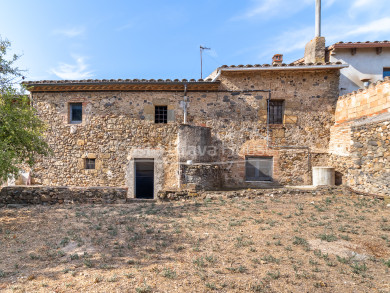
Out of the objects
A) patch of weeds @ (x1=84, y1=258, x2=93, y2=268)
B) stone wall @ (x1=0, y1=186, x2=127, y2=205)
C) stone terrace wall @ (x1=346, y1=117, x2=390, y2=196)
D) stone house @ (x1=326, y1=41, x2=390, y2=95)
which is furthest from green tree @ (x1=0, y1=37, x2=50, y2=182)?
stone house @ (x1=326, y1=41, x2=390, y2=95)

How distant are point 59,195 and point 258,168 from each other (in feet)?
25.1

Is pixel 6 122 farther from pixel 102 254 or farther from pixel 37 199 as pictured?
pixel 102 254

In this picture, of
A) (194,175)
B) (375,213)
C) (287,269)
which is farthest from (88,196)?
(375,213)

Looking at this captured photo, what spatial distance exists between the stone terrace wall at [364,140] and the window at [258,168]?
8.19 ft

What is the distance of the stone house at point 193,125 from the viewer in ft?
30.8

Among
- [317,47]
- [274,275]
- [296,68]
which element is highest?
[317,47]

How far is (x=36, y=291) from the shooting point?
2.89 metres

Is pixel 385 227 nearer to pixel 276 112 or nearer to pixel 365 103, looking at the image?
pixel 365 103

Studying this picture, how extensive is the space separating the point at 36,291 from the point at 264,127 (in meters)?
8.76

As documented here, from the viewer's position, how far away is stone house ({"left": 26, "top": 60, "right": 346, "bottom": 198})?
938cm

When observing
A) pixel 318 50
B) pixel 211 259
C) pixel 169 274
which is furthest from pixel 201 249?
pixel 318 50

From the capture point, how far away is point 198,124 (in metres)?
9.64

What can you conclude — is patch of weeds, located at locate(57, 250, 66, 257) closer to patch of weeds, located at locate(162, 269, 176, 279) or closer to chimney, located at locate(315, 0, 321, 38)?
patch of weeds, located at locate(162, 269, 176, 279)

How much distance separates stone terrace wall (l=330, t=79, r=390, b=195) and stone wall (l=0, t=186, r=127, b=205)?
8.10 meters
